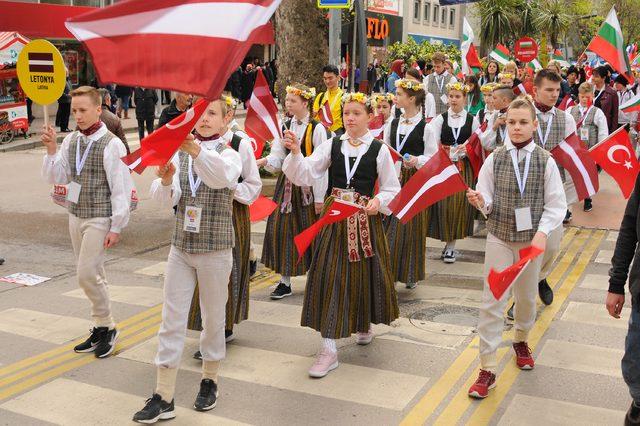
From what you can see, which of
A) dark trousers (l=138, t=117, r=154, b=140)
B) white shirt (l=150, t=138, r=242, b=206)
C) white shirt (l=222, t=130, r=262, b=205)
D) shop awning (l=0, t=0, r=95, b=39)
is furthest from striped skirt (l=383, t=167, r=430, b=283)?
shop awning (l=0, t=0, r=95, b=39)

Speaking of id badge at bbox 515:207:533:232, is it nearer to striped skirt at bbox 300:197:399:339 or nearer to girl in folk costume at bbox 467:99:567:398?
girl in folk costume at bbox 467:99:567:398

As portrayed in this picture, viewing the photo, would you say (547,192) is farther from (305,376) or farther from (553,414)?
(305,376)

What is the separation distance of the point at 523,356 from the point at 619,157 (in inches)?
68.1

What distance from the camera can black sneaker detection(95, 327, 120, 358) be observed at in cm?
588

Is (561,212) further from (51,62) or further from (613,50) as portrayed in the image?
(613,50)

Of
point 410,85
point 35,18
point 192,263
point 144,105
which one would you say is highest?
point 35,18

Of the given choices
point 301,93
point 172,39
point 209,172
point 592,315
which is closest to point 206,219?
point 209,172

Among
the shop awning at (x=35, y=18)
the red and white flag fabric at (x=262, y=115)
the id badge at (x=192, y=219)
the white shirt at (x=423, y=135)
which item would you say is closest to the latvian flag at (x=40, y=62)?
the red and white flag fabric at (x=262, y=115)

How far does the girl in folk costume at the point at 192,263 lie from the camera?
4750mm

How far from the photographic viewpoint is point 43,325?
665 cm

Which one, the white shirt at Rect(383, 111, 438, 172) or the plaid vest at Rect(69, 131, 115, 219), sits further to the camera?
the white shirt at Rect(383, 111, 438, 172)

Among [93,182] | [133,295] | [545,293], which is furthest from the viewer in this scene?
[133,295]

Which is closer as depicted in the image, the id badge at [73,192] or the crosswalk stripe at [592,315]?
the id badge at [73,192]

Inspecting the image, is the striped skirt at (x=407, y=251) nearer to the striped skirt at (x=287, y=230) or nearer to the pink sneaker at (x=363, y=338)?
the striped skirt at (x=287, y=230)
